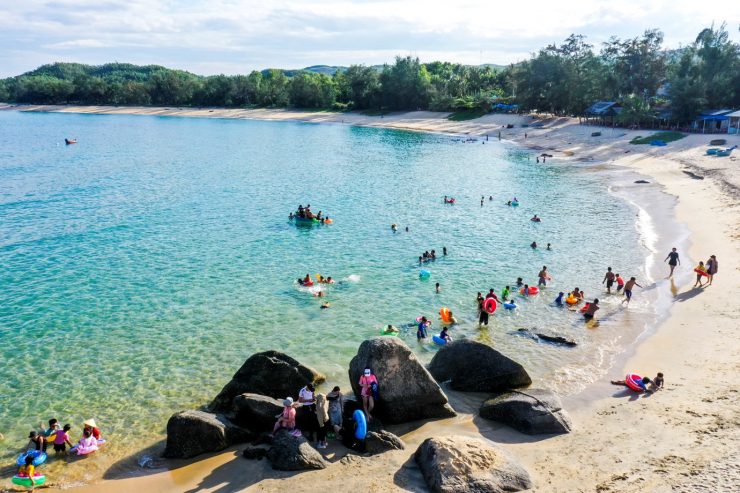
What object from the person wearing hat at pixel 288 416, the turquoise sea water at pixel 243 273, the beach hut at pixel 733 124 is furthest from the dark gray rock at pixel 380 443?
the beach hut at pixel 733 124

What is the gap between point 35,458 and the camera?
14.9 meters

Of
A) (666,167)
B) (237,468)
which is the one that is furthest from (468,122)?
(237,468)

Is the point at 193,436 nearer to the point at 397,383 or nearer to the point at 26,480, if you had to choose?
the point at 26,480

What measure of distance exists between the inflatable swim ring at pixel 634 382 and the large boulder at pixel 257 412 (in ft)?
40.7

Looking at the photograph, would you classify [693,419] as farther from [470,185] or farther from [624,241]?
[470,185]

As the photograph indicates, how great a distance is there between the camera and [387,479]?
13195mm

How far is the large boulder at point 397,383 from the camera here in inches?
642

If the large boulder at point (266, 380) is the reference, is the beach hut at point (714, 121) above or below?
above

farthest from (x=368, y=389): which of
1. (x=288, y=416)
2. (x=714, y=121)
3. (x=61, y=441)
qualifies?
(x=714, y=121)

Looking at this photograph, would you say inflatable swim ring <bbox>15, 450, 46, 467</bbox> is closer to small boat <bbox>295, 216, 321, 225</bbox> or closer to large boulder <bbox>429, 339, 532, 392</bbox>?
large boulder <bbox>429, 339, 532, 392</bbox>

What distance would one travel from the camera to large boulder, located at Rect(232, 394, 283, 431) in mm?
16141

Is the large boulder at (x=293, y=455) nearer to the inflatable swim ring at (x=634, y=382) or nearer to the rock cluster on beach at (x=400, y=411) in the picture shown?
the rock cluster on beach at (x=400, y=411)

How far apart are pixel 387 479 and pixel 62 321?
65.6 feet

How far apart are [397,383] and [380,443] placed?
2202mm
